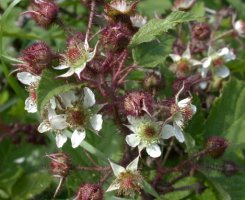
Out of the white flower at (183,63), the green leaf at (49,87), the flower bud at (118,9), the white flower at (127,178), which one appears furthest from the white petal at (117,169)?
the white flower at (183,63)

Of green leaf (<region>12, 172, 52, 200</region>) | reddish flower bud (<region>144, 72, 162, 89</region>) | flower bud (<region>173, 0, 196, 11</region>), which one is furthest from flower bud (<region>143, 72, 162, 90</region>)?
green leaf (<region>12, 172, 52, 200</region>)

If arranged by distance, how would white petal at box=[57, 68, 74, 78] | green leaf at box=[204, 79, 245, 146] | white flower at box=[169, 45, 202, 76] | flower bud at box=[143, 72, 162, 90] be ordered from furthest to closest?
1. white flower at box=[169, 45, 202, 76]
2. green leaf at box=[204, 79, 245, 146]
3. flower bud at box=[143, 72, 162, 90]
4. white petal at box=[57, 68, 74, 78]

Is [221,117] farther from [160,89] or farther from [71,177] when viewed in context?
[71,177]

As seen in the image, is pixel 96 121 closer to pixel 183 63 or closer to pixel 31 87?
pixel 31 87

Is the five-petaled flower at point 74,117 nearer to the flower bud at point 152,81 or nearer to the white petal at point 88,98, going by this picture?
the white petal at point 88,98

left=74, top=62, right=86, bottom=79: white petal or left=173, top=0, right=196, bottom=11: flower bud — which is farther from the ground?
left=74, top=62, right=86, bottom=79: white petal

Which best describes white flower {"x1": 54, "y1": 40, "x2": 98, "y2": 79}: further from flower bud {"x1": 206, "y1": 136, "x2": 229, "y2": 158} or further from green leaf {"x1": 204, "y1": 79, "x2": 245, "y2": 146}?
green leaf {"x1": 204, "y1": 79, "x2": 245, "y2": 146}

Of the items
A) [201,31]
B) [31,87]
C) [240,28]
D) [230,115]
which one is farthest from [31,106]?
[240,28]
